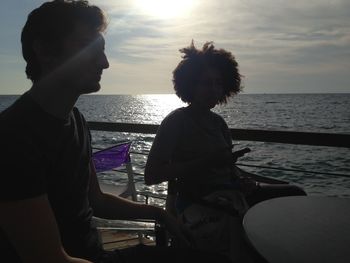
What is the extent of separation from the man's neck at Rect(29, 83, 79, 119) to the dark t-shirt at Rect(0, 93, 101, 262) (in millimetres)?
25

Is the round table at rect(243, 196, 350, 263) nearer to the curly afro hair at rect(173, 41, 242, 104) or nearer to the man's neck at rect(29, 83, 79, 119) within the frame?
the man's neck at rect(29, 83, 79, 119)

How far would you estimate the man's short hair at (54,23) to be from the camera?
1432mm

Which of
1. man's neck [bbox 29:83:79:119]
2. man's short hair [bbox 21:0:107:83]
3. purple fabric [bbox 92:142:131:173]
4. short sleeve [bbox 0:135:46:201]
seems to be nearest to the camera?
short sleeve [bbox 0:135:46:201]

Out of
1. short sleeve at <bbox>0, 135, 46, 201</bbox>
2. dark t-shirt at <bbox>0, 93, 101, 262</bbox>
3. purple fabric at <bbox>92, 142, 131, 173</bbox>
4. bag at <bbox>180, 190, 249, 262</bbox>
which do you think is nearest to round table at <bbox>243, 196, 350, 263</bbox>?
bag at <bbox>180, 190, 249, 262</bbox>

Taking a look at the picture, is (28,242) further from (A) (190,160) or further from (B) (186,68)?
(B) (186,68)

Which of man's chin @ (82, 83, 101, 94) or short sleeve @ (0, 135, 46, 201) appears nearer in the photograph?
short sleeve @ (0, 135, 46, 201)

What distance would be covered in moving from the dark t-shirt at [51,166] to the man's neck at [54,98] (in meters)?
0.02

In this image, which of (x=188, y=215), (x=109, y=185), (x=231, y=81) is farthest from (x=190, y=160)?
(x=109, y=185)

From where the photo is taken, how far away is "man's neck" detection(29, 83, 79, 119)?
4.27ft

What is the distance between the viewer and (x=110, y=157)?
3463 mm

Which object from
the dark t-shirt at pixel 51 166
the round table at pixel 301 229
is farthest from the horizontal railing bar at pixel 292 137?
the dark t-shirt at pixel 51 166

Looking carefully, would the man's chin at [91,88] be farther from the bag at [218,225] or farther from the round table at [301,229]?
the bag at [218,225]

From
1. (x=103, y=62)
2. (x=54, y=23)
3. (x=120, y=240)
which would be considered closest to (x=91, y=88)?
(x=103, y=62)

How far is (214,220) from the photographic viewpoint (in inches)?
83.1
